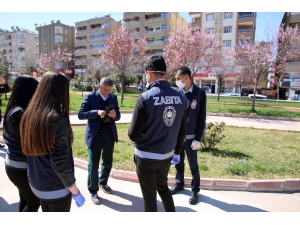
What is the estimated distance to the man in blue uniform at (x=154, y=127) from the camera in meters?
2.18

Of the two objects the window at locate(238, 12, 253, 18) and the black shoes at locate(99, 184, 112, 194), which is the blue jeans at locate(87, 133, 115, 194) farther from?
the window at locate(238, 12, 253, 18)

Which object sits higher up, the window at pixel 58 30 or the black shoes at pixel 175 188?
the window at pixel 58 30

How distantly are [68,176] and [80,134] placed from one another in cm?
568

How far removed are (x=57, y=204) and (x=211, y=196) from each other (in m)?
2.33

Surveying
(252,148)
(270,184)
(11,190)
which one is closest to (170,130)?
(270,184)

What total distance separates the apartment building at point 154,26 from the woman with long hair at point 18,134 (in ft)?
145

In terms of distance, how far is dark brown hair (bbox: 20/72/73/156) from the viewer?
5.57 ft

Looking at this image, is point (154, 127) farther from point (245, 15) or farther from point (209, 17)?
point (209, 17)

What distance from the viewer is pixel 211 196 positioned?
3414 mm

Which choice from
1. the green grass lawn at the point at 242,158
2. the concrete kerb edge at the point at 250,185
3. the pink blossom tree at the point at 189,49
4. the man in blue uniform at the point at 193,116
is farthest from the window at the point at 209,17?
the man in blue uniform at the point at 193,116

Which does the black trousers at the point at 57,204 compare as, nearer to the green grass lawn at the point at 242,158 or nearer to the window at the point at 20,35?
the green grass lawn at the point at 242,158

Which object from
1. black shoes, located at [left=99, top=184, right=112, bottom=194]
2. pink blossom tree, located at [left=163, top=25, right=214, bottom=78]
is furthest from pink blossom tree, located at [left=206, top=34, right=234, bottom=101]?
black shoes, located at [left=99, top=184, right=112, bottom=194]

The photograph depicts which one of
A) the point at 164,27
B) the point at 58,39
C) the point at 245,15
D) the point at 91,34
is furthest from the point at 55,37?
the point at 245,15

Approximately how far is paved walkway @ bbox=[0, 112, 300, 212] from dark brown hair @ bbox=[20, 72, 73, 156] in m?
1.59
